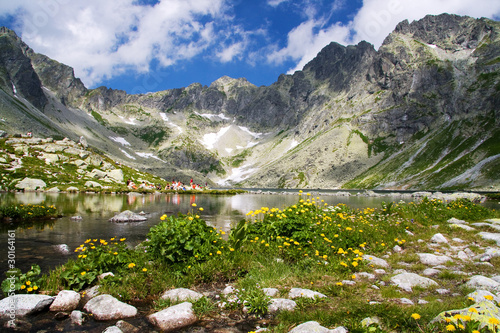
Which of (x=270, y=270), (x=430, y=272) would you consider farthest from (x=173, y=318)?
(x=430, y=272)

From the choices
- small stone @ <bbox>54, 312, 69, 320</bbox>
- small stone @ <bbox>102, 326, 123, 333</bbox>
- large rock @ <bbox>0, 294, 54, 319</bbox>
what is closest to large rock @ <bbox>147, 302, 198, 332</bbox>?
small stone @ <bbox>102, 326, 123, 333</bbox>

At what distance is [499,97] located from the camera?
190 meters

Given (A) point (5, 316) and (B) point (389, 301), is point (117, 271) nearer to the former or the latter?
(A) point (5, 316)

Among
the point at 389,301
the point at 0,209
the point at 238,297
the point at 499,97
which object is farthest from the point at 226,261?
the point at 499,97

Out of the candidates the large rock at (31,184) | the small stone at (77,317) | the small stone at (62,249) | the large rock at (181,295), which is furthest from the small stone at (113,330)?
the large rock at (31,184)

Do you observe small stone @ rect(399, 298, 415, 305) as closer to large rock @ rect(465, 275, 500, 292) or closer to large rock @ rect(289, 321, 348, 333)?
large rock @ rect(465, 275, 500, 292)

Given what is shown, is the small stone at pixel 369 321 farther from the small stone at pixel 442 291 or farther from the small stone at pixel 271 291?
the small stone at pixel 442 291

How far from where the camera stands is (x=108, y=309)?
6508 mm

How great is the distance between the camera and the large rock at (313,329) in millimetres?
4816

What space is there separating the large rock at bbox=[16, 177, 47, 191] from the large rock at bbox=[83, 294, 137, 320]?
57.4 metres

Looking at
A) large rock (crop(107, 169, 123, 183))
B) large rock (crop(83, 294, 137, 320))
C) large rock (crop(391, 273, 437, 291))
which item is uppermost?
large rock (crop(107, 169, 123, 183))

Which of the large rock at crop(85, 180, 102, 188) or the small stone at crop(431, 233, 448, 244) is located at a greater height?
the large rock at crop(85, 180, 102, 188)

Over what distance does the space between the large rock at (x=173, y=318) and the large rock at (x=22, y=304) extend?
2832 mm

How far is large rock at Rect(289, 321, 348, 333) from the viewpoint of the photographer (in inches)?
190
